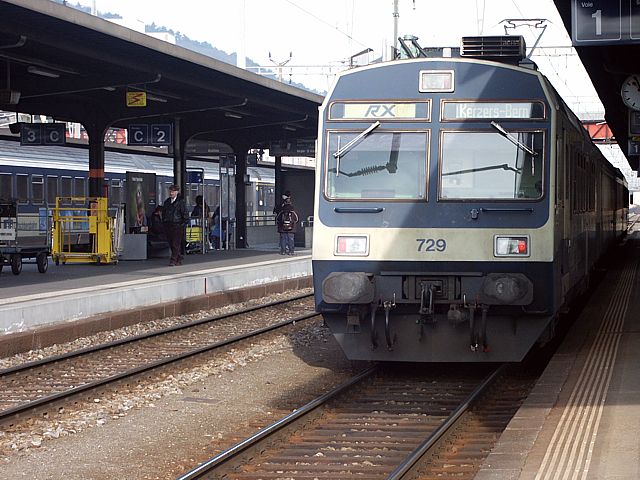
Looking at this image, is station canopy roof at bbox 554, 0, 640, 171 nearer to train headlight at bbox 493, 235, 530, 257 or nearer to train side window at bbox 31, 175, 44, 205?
train headlight at bbox 493, 235, 530, 257

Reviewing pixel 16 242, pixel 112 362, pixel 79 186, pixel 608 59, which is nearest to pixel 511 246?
pixel 112 362

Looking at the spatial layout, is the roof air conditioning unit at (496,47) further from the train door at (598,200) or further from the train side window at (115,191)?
the train side window at (115,191)

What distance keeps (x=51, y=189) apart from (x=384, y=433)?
72.3 feet

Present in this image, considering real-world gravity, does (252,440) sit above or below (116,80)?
below

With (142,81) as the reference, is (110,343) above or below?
below

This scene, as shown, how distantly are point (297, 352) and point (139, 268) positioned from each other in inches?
351

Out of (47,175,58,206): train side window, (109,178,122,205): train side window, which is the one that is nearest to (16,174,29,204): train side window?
(47,175,58,206): train side window

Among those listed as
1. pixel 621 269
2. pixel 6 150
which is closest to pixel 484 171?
pixel 621 269

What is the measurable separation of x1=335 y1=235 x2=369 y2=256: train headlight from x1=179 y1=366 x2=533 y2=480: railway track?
1140mm

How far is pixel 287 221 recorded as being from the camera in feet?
82.0

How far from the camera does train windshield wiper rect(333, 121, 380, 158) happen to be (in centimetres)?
940

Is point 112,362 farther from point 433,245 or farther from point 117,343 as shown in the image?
point 433,245

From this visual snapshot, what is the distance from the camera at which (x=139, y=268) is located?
20547 mm

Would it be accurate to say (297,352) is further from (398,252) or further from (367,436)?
(367,436)
